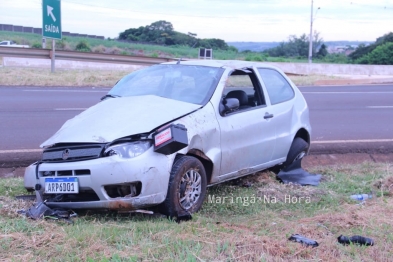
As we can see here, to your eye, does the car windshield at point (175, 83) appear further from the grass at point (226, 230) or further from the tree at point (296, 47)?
the tree at point (296, 47)

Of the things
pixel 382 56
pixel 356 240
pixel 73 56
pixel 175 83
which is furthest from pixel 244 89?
pixel 382 56

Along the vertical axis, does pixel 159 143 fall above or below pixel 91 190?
above

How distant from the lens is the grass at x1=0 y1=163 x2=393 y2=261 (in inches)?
146

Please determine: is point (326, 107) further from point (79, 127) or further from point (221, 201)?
point (79, 127)

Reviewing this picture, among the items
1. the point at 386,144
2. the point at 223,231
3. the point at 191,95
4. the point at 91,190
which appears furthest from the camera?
the point at 386,144

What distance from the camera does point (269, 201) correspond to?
234 inches

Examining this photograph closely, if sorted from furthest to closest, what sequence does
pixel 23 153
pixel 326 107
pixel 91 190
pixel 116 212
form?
pixel 326 107 < pixel 23 153 < pixel 116 212 < pixel 91 190

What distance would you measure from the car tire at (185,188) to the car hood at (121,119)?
45 centimetres

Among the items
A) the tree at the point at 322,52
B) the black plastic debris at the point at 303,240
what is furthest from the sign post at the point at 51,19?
the tree at the point at 322,52

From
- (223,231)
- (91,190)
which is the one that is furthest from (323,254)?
(91,190)

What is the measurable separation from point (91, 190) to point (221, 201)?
64.7 inches

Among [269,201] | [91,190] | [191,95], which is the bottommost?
[269,201]

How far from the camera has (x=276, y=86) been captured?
275 inches

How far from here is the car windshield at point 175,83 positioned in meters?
5.86
